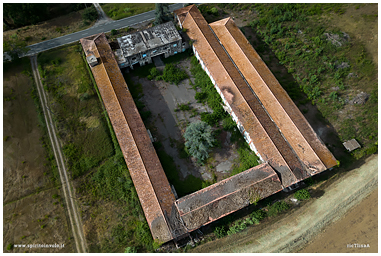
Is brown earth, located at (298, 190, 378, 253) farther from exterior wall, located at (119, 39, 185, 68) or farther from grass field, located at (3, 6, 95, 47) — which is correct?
grass field, located at (3, 6, 95, 47)

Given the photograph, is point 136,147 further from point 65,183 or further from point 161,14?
point 161,14

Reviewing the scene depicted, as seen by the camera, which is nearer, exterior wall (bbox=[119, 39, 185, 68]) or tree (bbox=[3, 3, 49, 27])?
exterior wall (bbox=[119, 39, 185, 68])

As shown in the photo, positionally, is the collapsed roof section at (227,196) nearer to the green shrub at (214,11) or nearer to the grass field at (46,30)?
the green shrub at (214,11)

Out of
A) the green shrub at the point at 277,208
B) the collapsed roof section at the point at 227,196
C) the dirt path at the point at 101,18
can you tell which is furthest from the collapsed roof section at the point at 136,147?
the green shrub at the point at 277,208

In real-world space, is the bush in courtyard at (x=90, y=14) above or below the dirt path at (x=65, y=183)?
above

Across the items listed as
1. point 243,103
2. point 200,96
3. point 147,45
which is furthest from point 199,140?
point 147,45

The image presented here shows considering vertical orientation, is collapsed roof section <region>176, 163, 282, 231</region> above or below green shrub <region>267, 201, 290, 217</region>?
above

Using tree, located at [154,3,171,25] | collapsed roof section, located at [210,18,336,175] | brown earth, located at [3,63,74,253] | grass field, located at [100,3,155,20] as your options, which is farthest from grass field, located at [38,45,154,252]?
collapsed roof section, located at [210,18,336,175]
